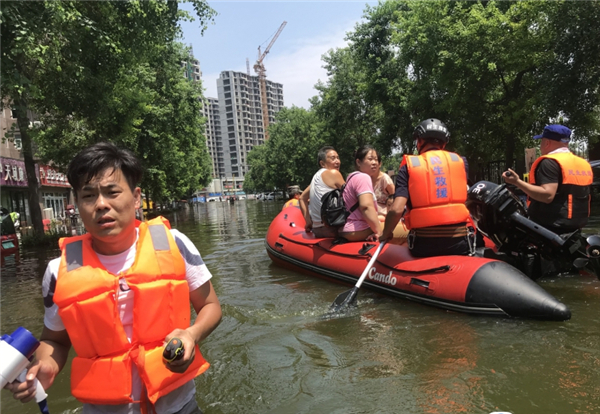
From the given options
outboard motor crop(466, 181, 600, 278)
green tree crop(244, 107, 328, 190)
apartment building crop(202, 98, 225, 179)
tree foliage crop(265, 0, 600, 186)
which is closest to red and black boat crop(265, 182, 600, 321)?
outboard motor crop(466, 181, 600, 278)

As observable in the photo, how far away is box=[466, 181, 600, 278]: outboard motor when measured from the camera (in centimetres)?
479

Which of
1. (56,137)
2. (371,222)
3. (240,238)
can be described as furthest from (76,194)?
(56,137)

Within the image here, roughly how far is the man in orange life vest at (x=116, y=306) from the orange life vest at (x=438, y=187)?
3222 millimetres

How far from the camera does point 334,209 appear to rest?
21.5 feet

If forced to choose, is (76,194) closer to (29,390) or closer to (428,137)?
(29,390)

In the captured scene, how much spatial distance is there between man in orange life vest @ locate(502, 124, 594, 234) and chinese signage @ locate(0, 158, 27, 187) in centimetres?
2439

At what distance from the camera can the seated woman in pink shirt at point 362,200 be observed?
235 inches

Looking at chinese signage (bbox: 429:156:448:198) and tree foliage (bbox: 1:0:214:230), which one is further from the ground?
tree foliage (bbox: 1:0:214:230)

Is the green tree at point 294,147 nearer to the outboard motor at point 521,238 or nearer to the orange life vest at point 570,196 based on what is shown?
the outboard motor at point 521,238

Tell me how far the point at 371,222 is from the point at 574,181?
2322 mm

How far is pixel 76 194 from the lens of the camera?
1917mm

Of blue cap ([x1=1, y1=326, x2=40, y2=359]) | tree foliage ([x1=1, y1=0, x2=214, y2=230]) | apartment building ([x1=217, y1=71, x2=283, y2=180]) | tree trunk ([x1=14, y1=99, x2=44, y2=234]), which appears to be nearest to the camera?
blue cap ([x1=1, y1=326, x2=40, y2=359])

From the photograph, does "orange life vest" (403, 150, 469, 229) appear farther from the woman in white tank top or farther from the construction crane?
the construction crane

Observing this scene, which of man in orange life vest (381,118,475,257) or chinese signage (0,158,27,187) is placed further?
chinese signage (0,158,27,187)
